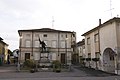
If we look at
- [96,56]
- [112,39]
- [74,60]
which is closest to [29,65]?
[96,56]

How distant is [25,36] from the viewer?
47.6 metres

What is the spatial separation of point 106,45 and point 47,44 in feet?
70.6

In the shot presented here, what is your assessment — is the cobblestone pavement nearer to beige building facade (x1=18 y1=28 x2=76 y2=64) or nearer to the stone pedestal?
the stone pedestal

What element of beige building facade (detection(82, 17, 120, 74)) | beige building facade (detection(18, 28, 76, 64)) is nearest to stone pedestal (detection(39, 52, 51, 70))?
beige building facade (detection(82, 17, 120, 74))

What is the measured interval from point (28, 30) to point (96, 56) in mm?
20459

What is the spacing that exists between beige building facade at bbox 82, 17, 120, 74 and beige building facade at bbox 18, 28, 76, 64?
11.1m

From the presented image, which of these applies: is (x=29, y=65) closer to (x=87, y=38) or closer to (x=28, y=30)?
(x=87, y=38)

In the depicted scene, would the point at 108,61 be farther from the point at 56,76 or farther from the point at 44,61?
the point at 44,61

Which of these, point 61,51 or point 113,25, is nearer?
point 113,25

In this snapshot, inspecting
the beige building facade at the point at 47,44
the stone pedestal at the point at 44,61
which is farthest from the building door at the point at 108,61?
the beige building facade at the point at 47,44

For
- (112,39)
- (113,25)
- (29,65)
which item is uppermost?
(113,25)

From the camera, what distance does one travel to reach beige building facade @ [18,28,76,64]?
47.0m

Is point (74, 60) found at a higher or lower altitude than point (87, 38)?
lower

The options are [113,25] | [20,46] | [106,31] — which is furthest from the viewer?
[20,46]
